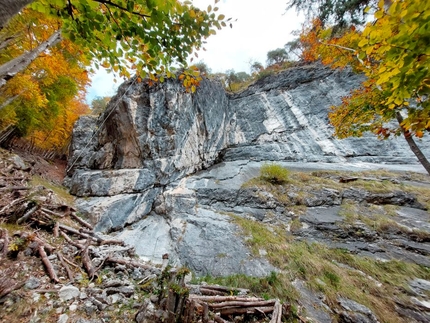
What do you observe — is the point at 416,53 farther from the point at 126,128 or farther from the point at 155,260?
the point at 126,128

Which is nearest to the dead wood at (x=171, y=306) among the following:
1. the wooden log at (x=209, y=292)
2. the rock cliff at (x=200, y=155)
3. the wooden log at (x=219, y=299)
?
the wooden log at (x=219, y=299)

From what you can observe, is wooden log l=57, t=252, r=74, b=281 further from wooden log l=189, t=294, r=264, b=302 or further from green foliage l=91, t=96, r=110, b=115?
green foliage l=91, t=96, r=110, b=115

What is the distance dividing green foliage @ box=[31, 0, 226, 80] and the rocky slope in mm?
5055

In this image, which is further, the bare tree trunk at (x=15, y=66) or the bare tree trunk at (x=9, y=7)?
the bare tree trunk at (x=15, y=66)

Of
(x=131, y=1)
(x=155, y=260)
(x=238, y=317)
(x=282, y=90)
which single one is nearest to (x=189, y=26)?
(x=131, y=1)

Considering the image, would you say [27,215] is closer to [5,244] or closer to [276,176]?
[5,244]

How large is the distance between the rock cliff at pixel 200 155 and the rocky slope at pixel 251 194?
5 centimetres

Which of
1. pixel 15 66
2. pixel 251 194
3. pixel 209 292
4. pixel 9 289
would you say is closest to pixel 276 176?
pixel 251 194

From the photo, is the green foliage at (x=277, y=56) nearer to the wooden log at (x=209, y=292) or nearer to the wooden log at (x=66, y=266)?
the wooden log at (x=209, y=292)

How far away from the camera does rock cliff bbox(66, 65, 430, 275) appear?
6148 mm

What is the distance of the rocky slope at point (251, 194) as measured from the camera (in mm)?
4797

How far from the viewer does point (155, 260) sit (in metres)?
5.13

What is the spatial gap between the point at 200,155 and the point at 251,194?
4.34 meters

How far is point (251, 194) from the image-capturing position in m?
8.27
